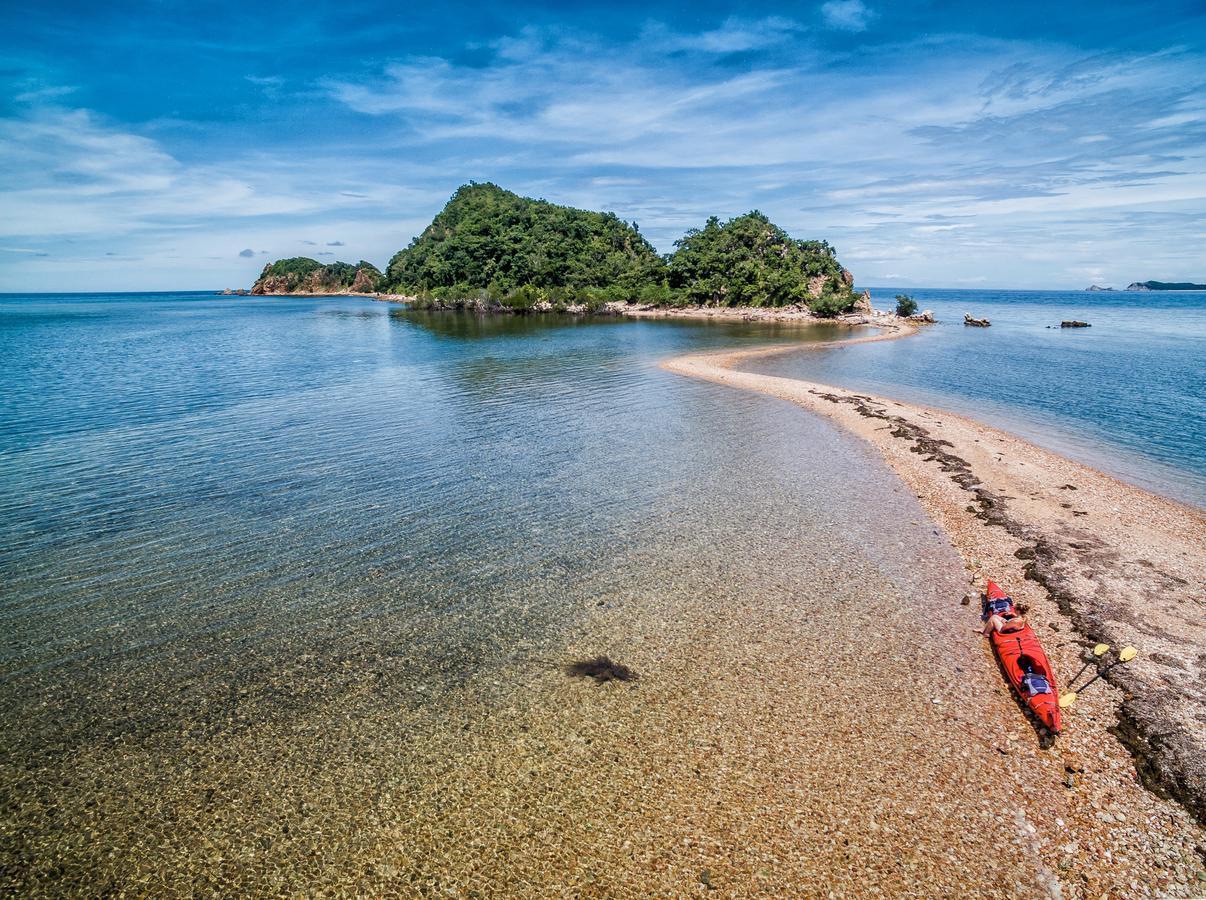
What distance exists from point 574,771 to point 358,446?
19.3 meters

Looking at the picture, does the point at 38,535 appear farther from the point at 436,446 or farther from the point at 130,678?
the point at 436,446

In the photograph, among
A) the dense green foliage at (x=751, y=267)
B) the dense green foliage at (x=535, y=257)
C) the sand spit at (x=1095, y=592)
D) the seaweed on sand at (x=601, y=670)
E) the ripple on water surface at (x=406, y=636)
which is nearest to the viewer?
the ripple on water surface at (x=406, y=636)

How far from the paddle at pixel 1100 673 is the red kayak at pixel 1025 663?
0.67 feet

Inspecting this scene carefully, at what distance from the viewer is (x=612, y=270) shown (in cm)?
14062

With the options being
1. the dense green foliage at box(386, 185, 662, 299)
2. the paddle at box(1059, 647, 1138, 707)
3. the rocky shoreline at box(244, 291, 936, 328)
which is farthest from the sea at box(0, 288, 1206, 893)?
the dense green foliage at box(386, 185, 662, 299)

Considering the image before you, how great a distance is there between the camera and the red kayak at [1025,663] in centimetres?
903

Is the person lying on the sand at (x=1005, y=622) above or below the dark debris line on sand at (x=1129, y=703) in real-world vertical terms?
above

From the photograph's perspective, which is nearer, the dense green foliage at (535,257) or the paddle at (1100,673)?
the paddle at (1100,673)

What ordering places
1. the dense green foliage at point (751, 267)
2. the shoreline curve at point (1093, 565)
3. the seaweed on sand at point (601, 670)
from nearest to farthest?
the shoreline curve at point (1093, 565) → the seaweed on sand at point (601, 670) → the dense green foliage at point (751, 267)

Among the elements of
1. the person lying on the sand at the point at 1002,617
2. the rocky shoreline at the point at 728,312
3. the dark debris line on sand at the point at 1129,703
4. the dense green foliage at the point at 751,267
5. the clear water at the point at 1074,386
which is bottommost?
the dark debris line on sand at the point at 1129,703

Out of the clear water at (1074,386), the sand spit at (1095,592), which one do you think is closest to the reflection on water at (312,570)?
the sand spit at (1095,592)

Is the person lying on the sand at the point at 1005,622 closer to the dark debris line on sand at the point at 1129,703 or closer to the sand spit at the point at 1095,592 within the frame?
the sand spit at the point at 1095,592

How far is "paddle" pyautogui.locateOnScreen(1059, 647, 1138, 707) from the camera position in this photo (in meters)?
9.36

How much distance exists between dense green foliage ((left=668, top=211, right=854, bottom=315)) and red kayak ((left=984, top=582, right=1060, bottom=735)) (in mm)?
104395
